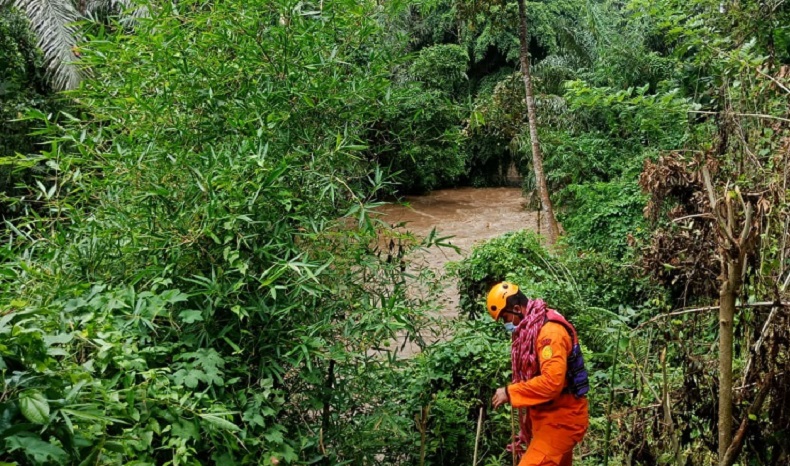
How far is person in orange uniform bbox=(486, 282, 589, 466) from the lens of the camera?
371 cm

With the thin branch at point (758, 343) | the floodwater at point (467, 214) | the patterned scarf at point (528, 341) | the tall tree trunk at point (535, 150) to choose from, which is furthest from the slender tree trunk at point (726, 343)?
the floodwater at point (467, 214)

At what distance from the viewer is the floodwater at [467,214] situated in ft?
52.3

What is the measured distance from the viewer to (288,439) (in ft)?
10.7

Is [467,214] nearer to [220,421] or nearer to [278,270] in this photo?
[278,270]

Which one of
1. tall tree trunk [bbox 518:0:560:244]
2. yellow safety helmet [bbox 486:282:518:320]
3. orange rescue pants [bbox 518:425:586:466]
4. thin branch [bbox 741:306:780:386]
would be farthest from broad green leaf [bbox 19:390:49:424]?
tall tree trunk [bbox 518:0:560:244]

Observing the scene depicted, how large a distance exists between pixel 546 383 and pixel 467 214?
1513 centimetres

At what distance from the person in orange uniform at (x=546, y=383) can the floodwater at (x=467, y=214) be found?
861cm

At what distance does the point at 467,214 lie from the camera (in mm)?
18688

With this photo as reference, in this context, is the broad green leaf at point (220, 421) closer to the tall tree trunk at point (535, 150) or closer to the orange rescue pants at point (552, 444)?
the orange rescue pants at point (552, 444)

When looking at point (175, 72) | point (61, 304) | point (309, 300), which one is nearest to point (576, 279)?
point (309, 300)

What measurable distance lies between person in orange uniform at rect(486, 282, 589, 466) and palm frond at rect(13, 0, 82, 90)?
384 inches

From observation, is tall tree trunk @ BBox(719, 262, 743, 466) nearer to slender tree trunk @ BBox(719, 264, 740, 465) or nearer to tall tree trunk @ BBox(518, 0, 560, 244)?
slender tree trunk @ BBox(719, 264, 740, 465)

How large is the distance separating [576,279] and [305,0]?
5611 mm

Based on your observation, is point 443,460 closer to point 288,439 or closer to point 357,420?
point 357,420
